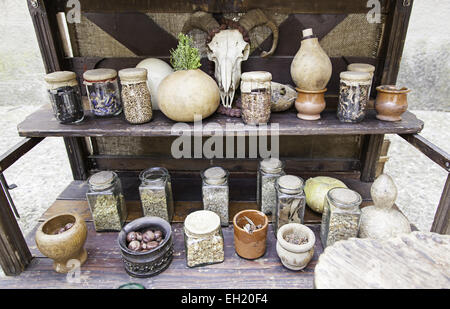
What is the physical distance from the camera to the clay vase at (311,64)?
124 cm

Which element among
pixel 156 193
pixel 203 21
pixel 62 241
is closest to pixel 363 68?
pixel 203 21

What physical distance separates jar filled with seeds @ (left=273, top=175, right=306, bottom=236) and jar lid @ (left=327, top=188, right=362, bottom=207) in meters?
0.14

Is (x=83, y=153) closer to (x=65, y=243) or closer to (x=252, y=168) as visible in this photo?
(x=65, y=243)

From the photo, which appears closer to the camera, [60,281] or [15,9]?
[60,281]

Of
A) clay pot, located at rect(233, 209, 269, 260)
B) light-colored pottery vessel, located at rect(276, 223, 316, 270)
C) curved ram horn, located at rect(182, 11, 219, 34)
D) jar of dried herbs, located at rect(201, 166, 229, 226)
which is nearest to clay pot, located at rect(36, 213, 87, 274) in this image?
jar of dried herbs, located at rect(201, 166, 229, 226)

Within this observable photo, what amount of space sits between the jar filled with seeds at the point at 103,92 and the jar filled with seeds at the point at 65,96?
55mm

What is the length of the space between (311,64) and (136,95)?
2.48 ft

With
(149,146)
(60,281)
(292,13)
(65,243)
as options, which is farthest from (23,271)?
(292,13)

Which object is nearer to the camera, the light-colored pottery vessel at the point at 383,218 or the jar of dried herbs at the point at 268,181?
the light-colored pottery vessel at the point at 383,218

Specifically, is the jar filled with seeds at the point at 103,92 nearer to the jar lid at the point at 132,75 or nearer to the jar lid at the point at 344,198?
the jar lid at the point at 132,75

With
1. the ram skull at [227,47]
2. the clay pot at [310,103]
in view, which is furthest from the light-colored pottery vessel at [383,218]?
the ram skull at [227,47]

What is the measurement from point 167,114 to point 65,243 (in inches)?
26.4
